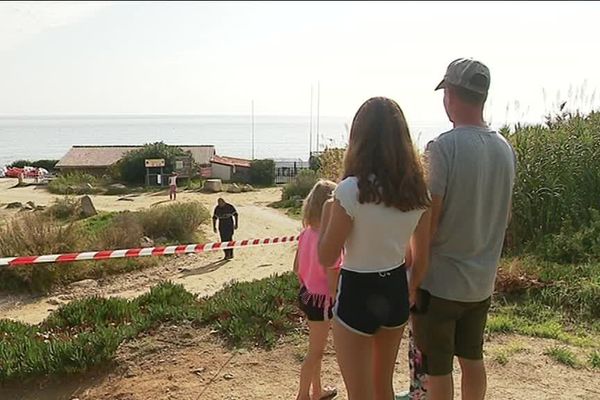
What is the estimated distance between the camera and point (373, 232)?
2.47 meters

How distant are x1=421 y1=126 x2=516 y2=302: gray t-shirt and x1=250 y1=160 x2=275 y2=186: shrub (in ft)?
117

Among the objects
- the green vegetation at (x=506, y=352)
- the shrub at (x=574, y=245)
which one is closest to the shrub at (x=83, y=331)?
the green vegetation at (x=506, y=352)

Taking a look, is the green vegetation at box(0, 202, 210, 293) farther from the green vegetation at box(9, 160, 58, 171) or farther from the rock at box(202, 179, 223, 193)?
the green vegetation at box(9, 160, 58, 171)

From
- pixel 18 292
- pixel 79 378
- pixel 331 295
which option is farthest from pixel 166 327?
pixel 18 292

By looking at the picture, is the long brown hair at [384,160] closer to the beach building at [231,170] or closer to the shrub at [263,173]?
the shrub at [263,173]

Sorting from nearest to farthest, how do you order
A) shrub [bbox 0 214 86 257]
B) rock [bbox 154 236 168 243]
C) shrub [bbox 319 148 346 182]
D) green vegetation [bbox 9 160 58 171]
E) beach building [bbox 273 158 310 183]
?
shrub [bbox 0 214 86 257], shrub [bbox 319 148 346 182], rock [bbox 154 236 168 243], beach building [bbox 273 158 310 183], green vegetation [bbox 9 160 58 171]

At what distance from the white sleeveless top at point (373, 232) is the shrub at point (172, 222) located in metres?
15.6

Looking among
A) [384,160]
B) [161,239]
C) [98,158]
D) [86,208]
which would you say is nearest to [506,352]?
[384,160]

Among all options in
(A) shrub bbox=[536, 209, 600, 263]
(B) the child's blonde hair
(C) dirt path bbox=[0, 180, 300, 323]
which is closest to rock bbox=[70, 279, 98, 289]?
(C) dirt path bbox=[0, 180, 300, 323]

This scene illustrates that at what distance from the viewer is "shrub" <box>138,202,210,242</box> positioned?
1781 cm

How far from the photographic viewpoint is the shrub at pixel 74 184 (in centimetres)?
3331

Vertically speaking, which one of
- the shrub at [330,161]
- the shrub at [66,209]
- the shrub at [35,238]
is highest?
the shrub at [330,161]

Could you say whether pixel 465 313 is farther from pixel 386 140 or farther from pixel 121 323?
pixel 121 323

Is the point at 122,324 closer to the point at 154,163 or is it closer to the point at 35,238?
the point at 35,238
